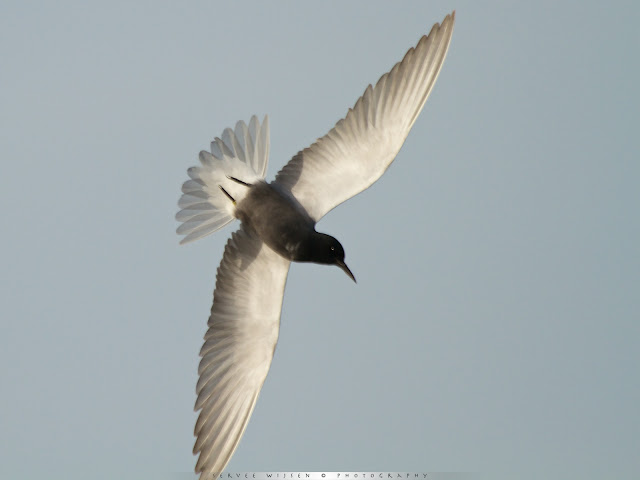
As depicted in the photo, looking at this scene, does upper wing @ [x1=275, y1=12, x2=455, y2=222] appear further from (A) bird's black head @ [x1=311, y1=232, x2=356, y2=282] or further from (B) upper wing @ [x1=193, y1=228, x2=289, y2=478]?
(B) upper wing @ [x1=193, y1=228, x2=289, y2=478]

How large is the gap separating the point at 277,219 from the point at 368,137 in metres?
1.10

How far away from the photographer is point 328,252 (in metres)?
8.23

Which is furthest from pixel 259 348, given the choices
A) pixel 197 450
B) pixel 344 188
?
pixel 344 188

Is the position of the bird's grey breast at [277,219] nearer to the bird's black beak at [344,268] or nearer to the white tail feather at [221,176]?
the white tail feather at [221,176]

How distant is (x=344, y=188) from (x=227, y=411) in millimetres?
2326

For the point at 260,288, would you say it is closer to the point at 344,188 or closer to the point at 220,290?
the point at 220,290

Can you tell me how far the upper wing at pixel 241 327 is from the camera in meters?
8.57

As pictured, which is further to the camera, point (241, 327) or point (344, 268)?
point (241, 327)

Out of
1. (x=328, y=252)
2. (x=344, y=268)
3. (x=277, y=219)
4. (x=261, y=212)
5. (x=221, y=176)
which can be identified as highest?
(x=221, y=176)

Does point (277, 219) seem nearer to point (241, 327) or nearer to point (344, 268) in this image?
point (344, 268)

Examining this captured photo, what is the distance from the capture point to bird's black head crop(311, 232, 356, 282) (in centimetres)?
820

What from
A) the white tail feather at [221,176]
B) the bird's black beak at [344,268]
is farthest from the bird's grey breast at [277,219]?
the bird's black beak at [344,268]

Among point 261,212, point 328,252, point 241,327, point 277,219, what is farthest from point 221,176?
point 241,327

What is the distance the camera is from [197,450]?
8391 millimetres
